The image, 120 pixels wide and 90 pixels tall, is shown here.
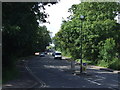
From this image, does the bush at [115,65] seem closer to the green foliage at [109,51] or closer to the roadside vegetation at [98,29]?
the green foliage at [109,51]

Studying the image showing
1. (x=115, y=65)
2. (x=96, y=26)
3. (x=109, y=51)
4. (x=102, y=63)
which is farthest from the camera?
(x=96, y=26)

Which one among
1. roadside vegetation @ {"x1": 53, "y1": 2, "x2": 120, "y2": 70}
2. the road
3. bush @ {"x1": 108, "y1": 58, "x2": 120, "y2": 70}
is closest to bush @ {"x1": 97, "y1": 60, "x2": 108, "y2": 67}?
roadside vegetation @ {"x1": 53, "y1": 2, "x2": 120, "y2": 70}

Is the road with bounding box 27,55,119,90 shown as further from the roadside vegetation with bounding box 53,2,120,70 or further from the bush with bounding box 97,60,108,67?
the roadside vegetation with bounding box 53,2,120,70

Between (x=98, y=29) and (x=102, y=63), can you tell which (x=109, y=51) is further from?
(x=98, y=29)

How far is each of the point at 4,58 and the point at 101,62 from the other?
930 inches

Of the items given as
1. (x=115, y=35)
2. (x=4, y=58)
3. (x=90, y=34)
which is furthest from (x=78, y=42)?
(x=4, y=58)

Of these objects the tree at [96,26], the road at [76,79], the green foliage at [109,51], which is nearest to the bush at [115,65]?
the green foliage at [109,51]

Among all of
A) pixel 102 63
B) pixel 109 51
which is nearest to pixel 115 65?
pixel 109 51

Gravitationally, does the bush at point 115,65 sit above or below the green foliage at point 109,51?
below

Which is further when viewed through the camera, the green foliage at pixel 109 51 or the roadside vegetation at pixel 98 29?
the roadside vegetation at pixel 98 29

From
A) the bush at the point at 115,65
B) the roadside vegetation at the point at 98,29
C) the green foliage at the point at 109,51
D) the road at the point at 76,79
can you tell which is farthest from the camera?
the roadside vegetation at the point at 98,29

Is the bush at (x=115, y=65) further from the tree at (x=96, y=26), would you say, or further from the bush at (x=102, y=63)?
the tree at (x=96, y=26)

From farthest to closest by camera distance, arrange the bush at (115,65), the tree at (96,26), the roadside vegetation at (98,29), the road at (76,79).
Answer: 1. the tree at (96,26)
2. the roadside vegetation at (98,29)
3. the bush at (115,65)
4. the road at (76,79)

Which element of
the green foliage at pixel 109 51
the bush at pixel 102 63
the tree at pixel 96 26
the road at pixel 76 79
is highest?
the tree at pixel 96 26
